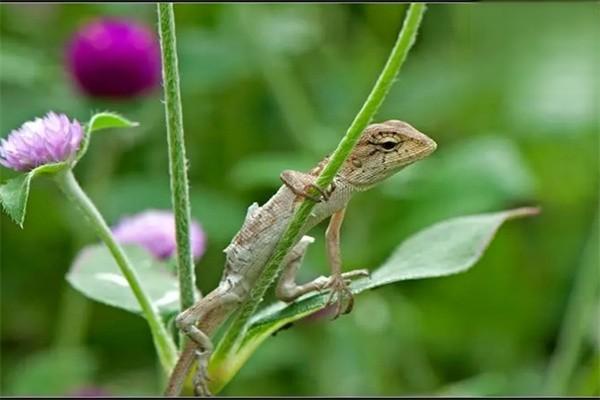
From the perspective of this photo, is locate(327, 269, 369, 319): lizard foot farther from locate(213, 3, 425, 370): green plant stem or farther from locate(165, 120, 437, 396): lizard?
locate(213, 3, 425, 370): green plant stem

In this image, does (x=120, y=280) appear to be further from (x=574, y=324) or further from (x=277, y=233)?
(x=574, y=324)

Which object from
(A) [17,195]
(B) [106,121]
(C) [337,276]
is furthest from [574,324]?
(A) [17,195]

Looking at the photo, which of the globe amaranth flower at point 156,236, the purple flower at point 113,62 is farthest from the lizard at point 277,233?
the purple flower at point 113,62

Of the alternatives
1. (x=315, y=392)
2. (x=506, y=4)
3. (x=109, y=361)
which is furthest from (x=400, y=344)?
(x=506, y=4)

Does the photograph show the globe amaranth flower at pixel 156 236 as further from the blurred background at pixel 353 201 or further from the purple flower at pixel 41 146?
the blurred background at pixel 353 201

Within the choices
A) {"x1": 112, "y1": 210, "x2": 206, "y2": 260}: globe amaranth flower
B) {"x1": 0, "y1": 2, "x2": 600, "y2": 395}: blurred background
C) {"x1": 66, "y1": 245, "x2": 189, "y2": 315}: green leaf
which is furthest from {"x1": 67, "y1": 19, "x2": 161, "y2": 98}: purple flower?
{"x1": 66, "y1": 245, "x2": 189, "y2": 315}: green leaf

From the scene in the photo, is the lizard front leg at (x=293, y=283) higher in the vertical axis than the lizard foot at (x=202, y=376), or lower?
higher
